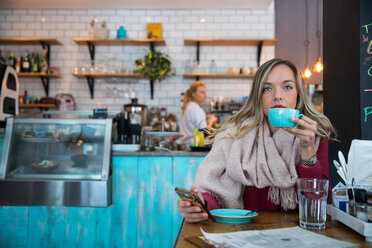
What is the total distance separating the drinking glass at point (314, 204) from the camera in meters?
1.09

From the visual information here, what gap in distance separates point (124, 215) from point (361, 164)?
231 centimetres

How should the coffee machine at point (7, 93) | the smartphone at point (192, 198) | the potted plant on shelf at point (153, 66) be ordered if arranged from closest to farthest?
the smartphone at point (192, 198) → the coffee machine at point (7, 93) → the potted plant on shelf at point (153, 66)

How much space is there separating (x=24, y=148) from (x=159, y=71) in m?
2.91

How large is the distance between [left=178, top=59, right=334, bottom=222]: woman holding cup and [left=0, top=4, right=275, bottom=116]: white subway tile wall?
13.9ft

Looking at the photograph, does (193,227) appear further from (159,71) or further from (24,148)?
(159,71)

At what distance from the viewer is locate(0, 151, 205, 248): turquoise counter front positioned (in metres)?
2.94

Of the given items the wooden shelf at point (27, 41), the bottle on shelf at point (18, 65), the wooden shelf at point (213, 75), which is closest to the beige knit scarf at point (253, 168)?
the wooden shelf at point (213, 75)

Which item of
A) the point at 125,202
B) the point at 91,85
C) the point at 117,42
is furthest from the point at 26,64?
the point at 125,202

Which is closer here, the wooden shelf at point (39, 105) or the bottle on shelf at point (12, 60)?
the wooden shelf at point (39, 105)

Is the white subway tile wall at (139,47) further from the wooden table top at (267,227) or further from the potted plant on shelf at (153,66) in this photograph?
the wooden table top at (267,227)

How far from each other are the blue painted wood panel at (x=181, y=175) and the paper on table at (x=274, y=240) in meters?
2.15

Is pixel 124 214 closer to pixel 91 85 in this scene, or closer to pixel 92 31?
pixel 91 85

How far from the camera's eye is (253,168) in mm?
1502

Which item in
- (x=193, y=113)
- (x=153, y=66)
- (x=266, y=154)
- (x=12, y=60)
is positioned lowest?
(x=266, y=154)
